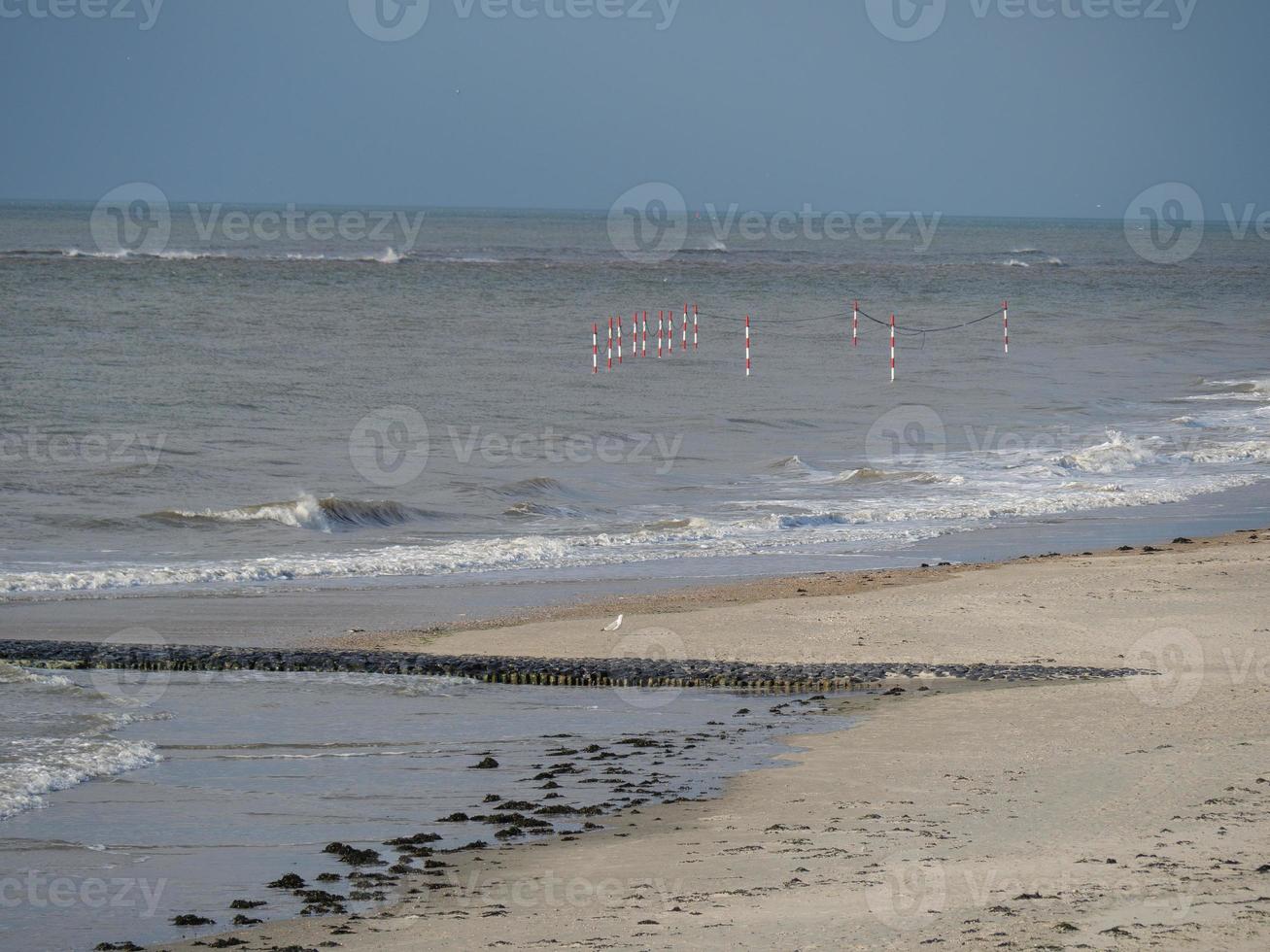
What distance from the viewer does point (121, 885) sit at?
6.25 metres

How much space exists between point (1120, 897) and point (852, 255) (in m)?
99.0

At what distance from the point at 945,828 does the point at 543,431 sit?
60.3ft

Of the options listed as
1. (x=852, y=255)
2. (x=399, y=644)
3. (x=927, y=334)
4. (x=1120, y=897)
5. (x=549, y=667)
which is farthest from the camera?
(x=852, y=255)

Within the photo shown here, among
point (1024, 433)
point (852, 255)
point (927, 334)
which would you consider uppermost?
point (852, 255)

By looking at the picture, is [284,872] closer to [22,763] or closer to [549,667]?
[22,763]

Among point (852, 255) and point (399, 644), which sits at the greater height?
point (852, 255)

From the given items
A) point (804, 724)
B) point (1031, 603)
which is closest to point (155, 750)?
point (804, 724)
